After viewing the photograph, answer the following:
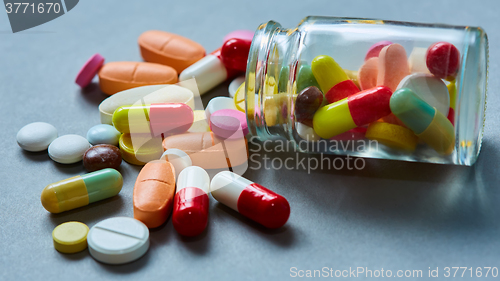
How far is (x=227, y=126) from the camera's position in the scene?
1697 millimetres

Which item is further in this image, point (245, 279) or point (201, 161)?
point (201, 161)

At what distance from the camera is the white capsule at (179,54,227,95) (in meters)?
2.11

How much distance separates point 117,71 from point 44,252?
96cm

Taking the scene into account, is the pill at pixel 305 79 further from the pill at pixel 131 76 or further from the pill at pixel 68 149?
the pill at pixel 68 149

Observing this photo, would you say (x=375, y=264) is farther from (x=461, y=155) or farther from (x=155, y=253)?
(x=155, y=253)

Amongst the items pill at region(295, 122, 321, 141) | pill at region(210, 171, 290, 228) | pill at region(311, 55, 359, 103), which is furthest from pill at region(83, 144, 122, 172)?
pill at region(311, 55, 359, 103)

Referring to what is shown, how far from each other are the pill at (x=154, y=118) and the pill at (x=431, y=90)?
0.76 m

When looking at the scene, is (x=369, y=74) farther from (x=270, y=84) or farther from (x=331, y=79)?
(x=270, y=84)

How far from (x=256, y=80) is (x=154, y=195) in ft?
1.75

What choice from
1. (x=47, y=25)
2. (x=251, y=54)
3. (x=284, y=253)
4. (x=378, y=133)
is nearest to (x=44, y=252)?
(x=284, y=253)

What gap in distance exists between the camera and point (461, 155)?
1.59 metres

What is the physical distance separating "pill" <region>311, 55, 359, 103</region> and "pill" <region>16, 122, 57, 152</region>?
3.40 feet

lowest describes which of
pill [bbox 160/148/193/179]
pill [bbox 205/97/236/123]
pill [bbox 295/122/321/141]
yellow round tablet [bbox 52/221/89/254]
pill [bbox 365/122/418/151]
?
yellow round tablet [bbox 52/221/89/254]

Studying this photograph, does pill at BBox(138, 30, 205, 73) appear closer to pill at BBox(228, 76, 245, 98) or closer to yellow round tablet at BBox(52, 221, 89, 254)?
pill at BBox(228, 76, 245, 98)
